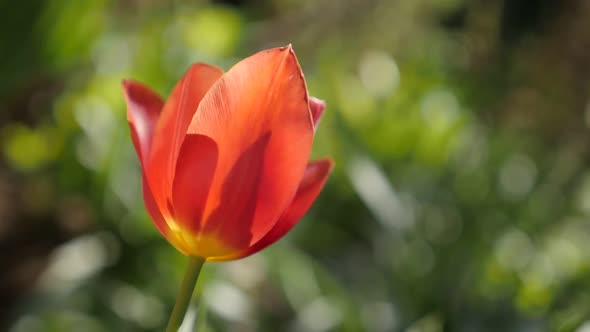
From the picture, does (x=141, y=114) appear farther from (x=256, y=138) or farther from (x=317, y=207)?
(x=317, y=207)

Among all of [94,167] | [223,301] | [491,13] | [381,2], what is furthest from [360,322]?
[381,2]

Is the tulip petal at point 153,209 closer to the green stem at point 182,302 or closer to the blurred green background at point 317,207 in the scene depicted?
the green stem at point 182,302

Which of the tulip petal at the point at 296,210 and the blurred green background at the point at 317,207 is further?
the blurred green background at the point at 317,207

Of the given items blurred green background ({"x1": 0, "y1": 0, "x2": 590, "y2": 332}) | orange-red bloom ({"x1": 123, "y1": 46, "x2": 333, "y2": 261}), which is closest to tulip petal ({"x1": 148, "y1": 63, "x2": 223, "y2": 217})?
orange-red bloom ({"x1": 123, "y1": 46, "x2": 333, "y2": 261})

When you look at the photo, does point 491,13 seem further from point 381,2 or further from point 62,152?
point 62,152

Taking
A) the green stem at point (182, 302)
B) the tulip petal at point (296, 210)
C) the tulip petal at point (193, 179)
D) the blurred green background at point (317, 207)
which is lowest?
the blurred green background at point (317, 207)

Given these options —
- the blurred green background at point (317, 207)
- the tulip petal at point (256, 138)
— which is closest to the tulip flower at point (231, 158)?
the tulip petal at point (256, 138)

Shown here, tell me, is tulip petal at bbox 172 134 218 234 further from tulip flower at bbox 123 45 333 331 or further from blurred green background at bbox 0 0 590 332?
blurred green background at bbox 0 0 590 332

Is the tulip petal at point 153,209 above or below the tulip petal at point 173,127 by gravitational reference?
below
